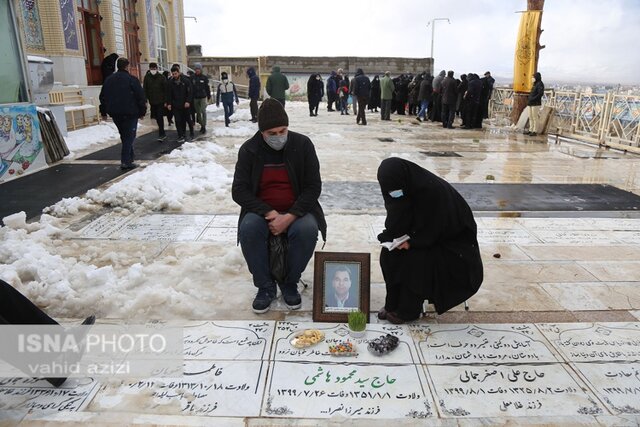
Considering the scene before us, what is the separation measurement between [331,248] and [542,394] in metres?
2.55

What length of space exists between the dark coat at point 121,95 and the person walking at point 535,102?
Result: 10445 millimetres

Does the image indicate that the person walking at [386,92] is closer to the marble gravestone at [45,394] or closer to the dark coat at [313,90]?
the dark coat at [313,90]

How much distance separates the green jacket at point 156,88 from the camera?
39.7 feet

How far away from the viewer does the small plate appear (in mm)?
3092

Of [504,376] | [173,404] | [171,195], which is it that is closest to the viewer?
[173,404]

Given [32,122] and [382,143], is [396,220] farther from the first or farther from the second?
[382,143]

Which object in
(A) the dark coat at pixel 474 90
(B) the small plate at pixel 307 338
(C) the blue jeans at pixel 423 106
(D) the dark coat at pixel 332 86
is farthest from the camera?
(D) the dark coat at pixel 332 86

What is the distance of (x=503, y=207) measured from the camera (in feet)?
21.3

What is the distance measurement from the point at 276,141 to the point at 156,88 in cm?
976

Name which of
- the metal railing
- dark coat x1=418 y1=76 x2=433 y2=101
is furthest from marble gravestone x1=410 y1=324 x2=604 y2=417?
dark coat x1=418 y1=76 x2=433 y2=101

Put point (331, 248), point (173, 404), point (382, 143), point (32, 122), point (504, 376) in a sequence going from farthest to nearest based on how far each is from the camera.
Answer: point (382, 143)
point (32, 122)
point (331, 248)
point (504, 376)
point (173, 404)

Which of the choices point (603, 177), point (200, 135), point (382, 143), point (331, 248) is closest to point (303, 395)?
point (331, 248)

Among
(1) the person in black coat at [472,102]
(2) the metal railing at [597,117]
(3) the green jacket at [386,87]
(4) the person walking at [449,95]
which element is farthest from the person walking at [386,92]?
(2) the metal railing at [597,117]

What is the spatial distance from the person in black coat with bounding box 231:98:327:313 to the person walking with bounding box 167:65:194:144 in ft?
28.1
